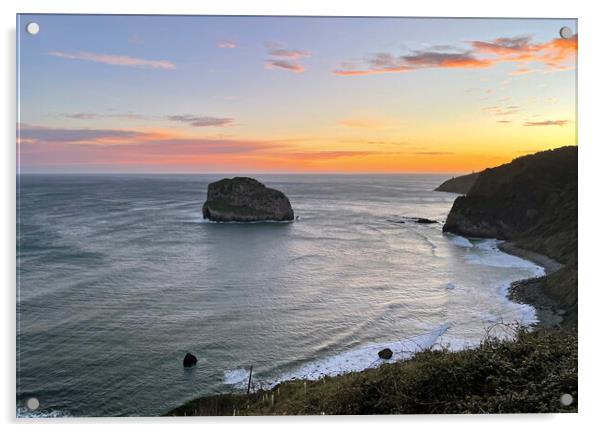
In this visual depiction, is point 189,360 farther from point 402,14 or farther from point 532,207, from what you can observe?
point 532,207

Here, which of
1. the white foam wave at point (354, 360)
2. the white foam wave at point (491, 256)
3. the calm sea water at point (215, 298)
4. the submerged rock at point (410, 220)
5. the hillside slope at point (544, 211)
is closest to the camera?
the calm sea water at point (215, 298)

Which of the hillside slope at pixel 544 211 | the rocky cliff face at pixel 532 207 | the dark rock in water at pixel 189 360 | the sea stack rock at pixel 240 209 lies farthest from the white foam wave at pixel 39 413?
the sea stack rock at pixel 240 209

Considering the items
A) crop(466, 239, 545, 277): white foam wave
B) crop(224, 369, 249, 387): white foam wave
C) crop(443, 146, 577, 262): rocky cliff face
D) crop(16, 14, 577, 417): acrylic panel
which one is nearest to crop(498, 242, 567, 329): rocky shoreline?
crop(16, 14, 577, 417): acrylic panel

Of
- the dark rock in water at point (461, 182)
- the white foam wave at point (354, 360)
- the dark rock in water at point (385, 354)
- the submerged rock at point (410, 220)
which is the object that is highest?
the dark rock in water at point (461, 182)

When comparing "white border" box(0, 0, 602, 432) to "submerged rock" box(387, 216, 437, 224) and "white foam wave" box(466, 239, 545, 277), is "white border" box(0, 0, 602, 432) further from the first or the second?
"submerged rock" box(387, 216, 437, 224)

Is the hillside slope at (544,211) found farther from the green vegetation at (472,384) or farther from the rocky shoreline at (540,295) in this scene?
the green vegetation at (472,384)

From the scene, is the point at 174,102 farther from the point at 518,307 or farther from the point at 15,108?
the point at 518,307
